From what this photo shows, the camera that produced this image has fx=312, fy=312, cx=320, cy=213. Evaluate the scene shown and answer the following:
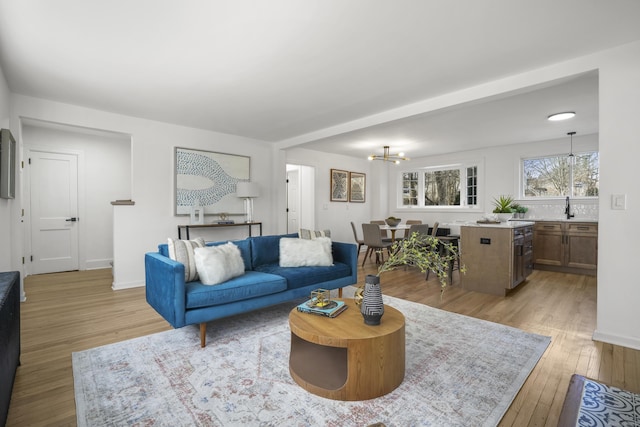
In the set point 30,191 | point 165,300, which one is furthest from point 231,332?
point 30,191

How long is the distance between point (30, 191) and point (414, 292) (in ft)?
20.1

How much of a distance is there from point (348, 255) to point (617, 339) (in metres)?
2.44

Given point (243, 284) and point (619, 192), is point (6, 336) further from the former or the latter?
point (619, 192)

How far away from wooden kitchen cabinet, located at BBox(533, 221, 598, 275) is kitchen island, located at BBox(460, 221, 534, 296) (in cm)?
151

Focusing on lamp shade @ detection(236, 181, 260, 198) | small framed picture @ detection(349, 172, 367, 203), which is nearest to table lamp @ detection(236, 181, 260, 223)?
lamp shade @ detection(236, 181, 260, 198)

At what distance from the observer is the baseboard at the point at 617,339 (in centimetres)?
243

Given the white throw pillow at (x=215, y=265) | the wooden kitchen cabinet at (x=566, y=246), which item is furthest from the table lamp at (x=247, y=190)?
the wooden kitchen cabinet at (x=566, y=246)

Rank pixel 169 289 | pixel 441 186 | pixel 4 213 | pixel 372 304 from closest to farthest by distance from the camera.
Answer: pixel 372 304, pixel 169 289, pixel 4 213, pixel 441 186

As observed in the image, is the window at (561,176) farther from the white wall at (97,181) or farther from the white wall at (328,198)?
the white wall at (97,181)

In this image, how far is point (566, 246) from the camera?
532 centimetres

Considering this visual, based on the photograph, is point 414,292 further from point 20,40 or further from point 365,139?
point 20,40

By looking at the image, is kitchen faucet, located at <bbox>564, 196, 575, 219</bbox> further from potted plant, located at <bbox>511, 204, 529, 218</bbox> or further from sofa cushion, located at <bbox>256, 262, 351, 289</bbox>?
sofa cushion, located at <bbox>256, 262, 351, 289</bbox>

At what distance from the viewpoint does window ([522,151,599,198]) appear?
553 centimetres

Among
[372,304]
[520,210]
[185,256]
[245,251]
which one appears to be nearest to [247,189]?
[245,251]
